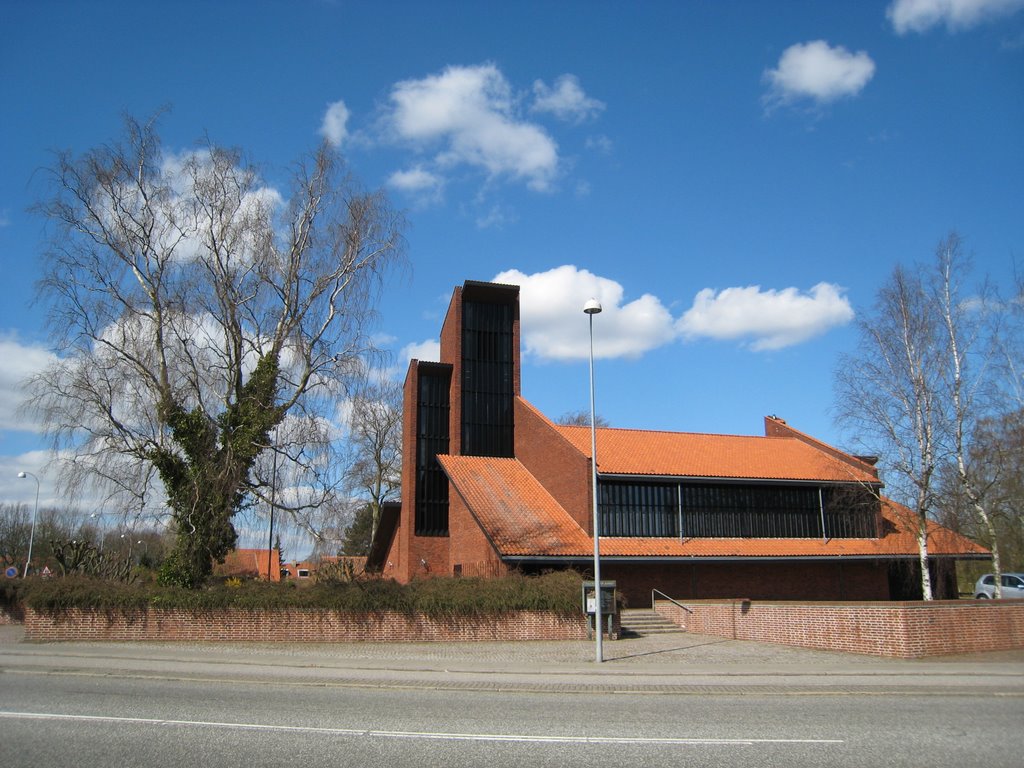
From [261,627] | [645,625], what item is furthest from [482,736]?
[645,625]

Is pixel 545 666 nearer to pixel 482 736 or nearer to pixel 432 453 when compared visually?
pixel 482 736

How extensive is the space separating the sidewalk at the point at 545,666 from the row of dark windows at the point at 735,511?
858 cm

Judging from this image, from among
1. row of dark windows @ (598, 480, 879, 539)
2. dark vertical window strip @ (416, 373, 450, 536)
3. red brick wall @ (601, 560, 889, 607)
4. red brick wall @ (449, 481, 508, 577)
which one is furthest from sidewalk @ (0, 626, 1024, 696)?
dark vertical window strip @ (416, 373, 450, 536)

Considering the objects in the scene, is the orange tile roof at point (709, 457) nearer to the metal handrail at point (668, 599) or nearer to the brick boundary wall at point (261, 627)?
the metal handrail at point (668, 599)

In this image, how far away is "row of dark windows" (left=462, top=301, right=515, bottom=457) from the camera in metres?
34.2

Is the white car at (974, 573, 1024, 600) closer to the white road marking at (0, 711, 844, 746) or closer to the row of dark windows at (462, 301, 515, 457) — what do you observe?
the row of dark windows at (462, 301, 515, 457)

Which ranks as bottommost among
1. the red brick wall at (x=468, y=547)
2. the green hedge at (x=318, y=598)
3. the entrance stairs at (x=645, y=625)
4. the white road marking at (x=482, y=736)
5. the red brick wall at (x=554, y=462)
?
the entrance stairs at (x=645, y=625)

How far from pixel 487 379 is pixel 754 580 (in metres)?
14.5

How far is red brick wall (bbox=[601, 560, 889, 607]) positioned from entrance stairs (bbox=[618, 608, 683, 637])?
292 cm

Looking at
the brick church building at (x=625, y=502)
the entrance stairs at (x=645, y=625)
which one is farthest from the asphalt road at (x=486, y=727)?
the brick church building at (x=625, y=502)

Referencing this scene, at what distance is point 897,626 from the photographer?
1625cm

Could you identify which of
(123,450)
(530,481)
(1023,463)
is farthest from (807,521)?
(123,450)

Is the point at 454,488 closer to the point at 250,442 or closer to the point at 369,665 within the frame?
the point at 250,442

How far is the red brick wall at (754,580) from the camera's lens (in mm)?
27047
